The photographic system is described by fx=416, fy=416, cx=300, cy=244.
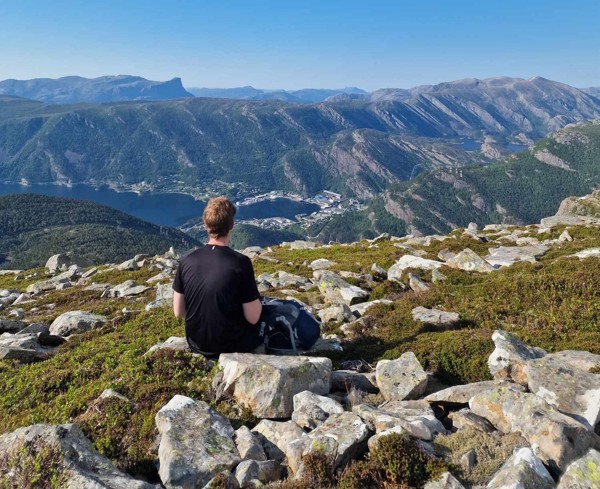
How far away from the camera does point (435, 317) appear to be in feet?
46.6

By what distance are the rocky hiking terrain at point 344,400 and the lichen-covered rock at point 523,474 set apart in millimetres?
17

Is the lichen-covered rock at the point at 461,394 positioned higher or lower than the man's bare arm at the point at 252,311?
lower

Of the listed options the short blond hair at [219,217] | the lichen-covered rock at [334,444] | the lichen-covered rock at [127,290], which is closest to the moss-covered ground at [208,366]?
the lichen-covered rock at [334,444]

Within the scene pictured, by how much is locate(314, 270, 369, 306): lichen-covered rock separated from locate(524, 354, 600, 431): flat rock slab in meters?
8.57

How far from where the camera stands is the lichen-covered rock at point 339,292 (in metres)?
→ 17.2

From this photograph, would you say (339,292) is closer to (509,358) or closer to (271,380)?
(509,358)

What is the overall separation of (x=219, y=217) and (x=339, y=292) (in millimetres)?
9543

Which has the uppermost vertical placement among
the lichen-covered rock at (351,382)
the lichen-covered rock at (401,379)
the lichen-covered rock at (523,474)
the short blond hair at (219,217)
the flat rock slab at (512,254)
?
the short blond hair at (219,217)

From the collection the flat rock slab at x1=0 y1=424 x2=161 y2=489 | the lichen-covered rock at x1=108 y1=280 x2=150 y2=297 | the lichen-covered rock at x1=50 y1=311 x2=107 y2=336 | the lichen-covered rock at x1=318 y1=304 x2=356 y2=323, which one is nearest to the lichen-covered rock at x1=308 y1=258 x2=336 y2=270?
the lichen-covered rock at x1=108 y1=280 x2=150 y2=297

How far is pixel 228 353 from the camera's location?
980cm

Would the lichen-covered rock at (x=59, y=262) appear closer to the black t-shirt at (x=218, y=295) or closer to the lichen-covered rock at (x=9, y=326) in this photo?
the lichen-covered rock at (x=9, y=326)

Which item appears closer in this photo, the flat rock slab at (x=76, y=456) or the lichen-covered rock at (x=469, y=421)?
the flat rock slab at (x=76, y=456)

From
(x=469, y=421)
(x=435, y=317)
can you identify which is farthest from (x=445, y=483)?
(x=435, y=317)

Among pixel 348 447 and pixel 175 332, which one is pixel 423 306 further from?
pixel 348 447
